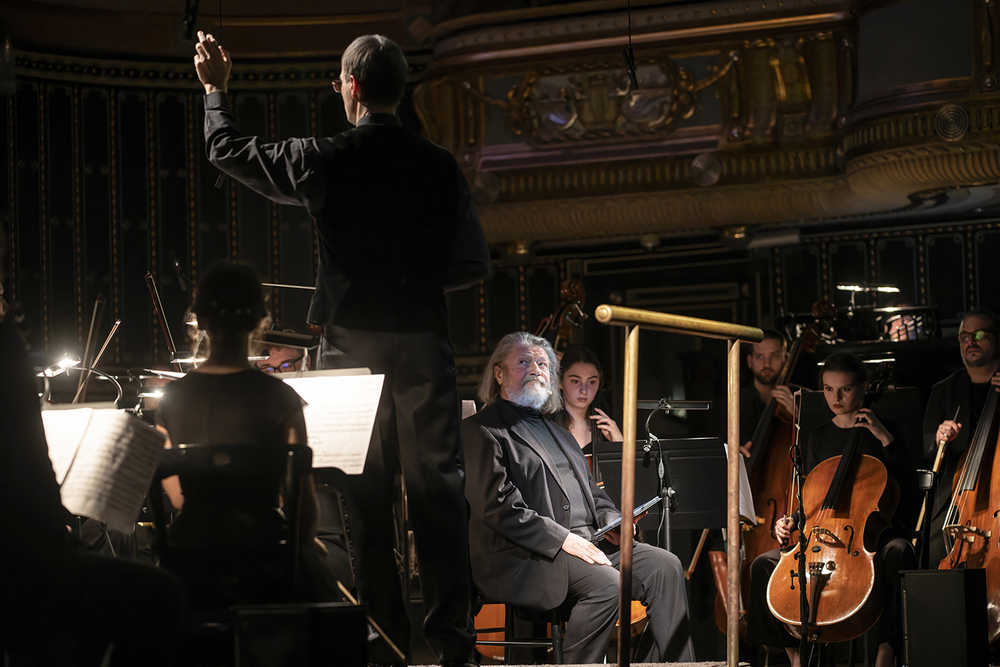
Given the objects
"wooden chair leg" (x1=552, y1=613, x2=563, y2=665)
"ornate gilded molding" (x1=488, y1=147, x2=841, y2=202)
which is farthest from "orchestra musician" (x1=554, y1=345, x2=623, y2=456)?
"ornate gilded molding" (x1=488, y1=147, x2=841, y2=202)

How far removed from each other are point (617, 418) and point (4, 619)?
584 centimetres

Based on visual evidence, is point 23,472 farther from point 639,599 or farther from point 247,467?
point 639,599

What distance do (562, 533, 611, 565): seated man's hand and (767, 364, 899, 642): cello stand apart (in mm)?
832

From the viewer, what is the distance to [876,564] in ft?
16.1

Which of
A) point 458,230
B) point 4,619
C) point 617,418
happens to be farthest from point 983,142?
point 4,619

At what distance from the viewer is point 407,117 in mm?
8172

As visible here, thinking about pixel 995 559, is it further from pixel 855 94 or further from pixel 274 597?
pixel 855 94

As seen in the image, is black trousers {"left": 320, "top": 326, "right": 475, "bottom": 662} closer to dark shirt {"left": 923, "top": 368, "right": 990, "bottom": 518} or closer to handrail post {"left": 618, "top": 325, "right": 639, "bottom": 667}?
handrail post {"left": 618, "top": 325, "right": 639, "bottom": 667}

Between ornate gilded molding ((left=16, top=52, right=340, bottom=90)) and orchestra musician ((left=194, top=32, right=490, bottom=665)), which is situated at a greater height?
ornate gilded molding ((left=16, top=52, right=340, bottom=90))

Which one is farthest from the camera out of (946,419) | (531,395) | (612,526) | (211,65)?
(946,419)

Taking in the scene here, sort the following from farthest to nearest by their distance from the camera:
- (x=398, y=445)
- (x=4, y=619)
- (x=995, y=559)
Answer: (x=995, y=559)
(x=398, y=445)
(x=4, y=619)

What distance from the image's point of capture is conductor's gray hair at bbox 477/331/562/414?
195 inches

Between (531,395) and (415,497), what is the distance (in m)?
2.09

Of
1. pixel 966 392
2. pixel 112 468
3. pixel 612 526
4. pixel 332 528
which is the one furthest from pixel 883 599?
pixel 112 468
